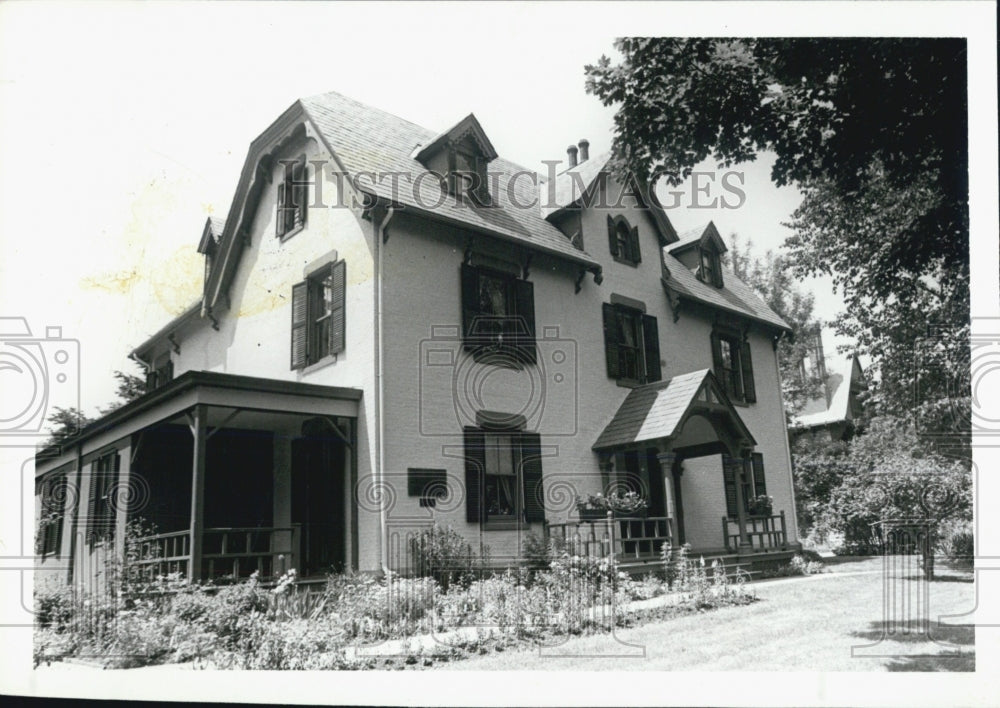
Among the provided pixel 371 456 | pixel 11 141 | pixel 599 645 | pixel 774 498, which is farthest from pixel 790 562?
pixel 11 141

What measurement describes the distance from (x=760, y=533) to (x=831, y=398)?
240 cm

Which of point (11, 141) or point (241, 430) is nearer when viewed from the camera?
point (11, 141)

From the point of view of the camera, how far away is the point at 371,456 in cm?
1039

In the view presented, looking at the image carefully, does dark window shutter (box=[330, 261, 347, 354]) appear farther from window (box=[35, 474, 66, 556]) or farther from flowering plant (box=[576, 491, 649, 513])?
window (box=[35, 474, 66, 556])

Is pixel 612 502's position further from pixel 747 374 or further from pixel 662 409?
pixel 747 374

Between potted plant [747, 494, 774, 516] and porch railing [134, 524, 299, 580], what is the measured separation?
24.2 feet

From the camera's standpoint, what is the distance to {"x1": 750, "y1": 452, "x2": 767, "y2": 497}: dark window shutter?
14.9m

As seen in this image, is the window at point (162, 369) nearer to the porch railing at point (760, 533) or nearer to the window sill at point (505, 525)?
the window sill at point (505, 525)

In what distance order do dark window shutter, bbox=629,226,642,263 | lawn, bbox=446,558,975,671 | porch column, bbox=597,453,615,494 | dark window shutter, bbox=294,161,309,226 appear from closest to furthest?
1. lawn, bbox=446,558,975,671
2. dark window shutter, bbox=294,161,309,226
3. porch column, bbox=597,453,615,494
4. dark window shutter, bbox=629,226,642,263

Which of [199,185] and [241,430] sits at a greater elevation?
[199,185]

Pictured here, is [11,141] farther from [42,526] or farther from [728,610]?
[728,610]

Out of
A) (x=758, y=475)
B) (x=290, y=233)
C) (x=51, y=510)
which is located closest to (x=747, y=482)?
(x=758, y=475)

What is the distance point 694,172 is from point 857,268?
241 cm

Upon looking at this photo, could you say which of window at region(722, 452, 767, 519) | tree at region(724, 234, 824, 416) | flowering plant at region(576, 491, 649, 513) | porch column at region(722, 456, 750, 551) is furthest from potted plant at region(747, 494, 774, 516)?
flowering plant at region(576, 491, 649, 513)
